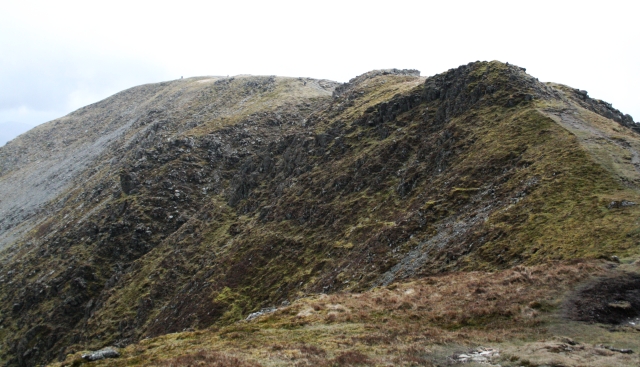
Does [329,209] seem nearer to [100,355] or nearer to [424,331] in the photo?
[424,331]

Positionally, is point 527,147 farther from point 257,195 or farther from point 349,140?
point 257,195

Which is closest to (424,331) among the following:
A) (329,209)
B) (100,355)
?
(100,355)

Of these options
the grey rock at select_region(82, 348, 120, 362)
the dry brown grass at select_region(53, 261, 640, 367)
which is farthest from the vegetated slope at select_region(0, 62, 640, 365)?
the grey rock at select_region(82, 348, 120, 362)

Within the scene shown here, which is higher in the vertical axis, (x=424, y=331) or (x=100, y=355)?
(x=100, y=355)

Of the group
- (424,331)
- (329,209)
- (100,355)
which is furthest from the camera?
(329,209)

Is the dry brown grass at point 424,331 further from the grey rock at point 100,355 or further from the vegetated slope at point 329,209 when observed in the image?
the vegetated slope at point 329,209

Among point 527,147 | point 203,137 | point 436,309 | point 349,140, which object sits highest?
point 203,137

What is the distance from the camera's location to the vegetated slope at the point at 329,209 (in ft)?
141

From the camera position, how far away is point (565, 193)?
1658 inches

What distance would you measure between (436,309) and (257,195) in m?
73.5

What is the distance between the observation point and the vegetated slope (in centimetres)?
4309

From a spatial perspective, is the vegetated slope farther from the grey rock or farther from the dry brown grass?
the grey rock

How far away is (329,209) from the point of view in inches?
3002

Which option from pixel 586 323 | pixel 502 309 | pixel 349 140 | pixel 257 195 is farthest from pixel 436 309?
pixel 257 195
